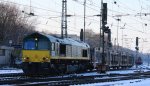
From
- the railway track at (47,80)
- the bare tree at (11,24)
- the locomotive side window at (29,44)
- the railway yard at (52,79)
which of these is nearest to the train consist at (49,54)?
the locomotive side window at (29,44)

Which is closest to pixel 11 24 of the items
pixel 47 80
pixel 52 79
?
pixel 52 79

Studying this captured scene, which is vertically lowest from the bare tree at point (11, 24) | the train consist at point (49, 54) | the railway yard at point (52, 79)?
the railway yard at point (52, 79)

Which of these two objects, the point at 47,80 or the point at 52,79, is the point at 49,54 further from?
the point at 47,80

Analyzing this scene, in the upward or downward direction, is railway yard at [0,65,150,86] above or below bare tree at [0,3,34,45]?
below

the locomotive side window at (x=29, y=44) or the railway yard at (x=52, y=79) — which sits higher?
the locomotive side window at (x=29, y=44)

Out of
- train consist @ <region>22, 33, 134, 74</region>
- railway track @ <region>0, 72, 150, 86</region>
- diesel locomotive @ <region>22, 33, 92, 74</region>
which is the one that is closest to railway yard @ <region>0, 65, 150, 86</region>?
railway track @ <region>0, 72, 150, 86</region>

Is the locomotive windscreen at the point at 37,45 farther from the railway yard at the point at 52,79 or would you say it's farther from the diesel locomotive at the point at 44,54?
the railway yard at the point at 52,79

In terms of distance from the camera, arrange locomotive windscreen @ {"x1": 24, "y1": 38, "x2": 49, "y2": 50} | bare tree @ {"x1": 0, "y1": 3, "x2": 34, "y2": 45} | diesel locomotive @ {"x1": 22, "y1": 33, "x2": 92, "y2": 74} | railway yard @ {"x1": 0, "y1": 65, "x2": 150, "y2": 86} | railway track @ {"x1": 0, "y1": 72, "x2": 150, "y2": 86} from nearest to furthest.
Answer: railway track @ {"x1": 0, "y1": 72, "x2": 150, "y2": 86} → railway yard @ {"x1": 0, "y1": 65, "x2": 150, "y2": 86} → diesel locomotive @ {"x1": 22, "y1": 33, "x2": 92, "y2": 74} → locomotive windscreen @ {"x1": 24, "y1": 38, "x2": 49, "y2": 50} → bare tree @ {"x1": 0, "y1": 3, "x2": 34, "y2": 45}

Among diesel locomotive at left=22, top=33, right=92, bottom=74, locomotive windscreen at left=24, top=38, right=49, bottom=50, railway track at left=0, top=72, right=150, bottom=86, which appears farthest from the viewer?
locomotive windscreen at left=24, top=38, right=49, bottom=50

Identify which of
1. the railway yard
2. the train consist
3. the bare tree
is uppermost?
the bare tree

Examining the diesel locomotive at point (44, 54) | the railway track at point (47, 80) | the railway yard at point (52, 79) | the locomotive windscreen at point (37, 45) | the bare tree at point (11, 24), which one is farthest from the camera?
the bare tree at point (11, 24)

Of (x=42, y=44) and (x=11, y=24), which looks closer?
(x=42, y=44)

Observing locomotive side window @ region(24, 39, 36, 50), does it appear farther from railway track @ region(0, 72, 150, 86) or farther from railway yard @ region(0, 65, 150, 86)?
railway track @ region(0, 72, 150, 86)

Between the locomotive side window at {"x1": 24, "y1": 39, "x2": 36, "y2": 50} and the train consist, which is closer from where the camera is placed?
the train consist
